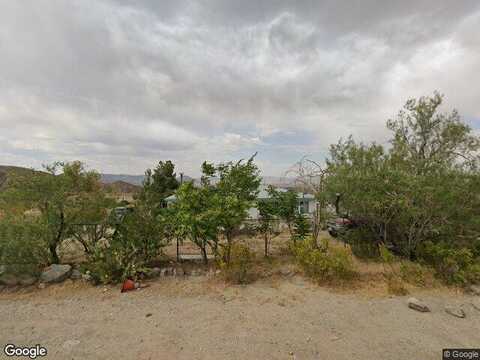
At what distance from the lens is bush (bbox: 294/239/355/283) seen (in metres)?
5.12

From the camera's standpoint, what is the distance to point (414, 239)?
624 centimetres

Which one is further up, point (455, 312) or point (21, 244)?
point (21, 244)

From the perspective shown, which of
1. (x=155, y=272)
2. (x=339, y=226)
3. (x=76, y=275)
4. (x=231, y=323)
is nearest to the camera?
(x=231, y=323)

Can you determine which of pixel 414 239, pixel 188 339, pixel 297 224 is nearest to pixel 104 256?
pixel 188 339

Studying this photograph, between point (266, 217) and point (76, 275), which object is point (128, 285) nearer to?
point (76, 275)

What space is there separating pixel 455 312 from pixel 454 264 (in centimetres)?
169

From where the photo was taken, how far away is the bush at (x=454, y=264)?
16.5 ft

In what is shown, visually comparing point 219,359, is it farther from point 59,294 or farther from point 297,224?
point 297,224

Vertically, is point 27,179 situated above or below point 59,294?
above

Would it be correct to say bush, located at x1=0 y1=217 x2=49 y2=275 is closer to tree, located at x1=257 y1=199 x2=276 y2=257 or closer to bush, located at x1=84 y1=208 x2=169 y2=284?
bush, located at x1=84 y1=208 x2=169 y2=284

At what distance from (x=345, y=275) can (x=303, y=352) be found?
8.87 feet

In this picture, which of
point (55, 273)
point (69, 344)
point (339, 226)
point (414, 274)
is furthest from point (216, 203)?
point (339, 226)

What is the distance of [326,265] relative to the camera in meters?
5.12

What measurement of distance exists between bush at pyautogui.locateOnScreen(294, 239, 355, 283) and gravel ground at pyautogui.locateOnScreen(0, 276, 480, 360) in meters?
0.44
